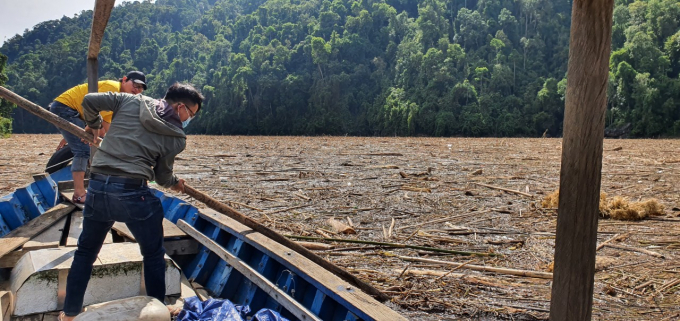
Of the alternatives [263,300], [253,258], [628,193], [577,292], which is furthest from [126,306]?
[628,193]

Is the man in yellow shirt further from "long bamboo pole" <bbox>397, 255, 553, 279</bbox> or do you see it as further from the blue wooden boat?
"long bamboo pole" <bbox>397, 255, 553, 279</bbox>

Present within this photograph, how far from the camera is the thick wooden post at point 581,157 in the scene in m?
2.23

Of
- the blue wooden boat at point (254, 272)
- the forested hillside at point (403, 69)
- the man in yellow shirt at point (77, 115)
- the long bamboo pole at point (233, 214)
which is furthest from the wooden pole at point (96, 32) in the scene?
the forested hillside at point (403, 69)

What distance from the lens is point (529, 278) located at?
17.4ft

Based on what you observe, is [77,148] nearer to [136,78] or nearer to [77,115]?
[77,115]

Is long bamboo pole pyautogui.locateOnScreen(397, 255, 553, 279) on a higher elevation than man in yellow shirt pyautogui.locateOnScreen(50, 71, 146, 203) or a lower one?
lower

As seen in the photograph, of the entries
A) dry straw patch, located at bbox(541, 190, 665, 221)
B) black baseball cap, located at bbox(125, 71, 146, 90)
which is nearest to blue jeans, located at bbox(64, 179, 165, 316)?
black baseball cap, located at bbox(125, 71, 146, 90)

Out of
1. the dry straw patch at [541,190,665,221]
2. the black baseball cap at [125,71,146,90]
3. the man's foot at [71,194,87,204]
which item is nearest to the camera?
the black baseball cap at [125,71,146,90]

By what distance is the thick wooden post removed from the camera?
223cm

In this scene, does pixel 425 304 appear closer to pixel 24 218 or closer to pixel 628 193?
pixel 24 218

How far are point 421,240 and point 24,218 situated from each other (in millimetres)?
4881

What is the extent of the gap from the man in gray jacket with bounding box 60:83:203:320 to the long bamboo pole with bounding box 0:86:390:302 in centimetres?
77

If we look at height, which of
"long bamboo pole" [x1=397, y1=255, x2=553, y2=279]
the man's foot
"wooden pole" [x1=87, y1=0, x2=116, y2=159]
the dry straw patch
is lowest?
"long bamboo pole" [x1=397, y1=255, x2=553, y2=279]

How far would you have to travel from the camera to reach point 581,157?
2.34 meters
